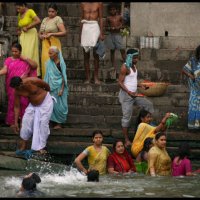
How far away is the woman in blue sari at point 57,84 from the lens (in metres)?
14.0

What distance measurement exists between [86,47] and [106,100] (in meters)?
1.15

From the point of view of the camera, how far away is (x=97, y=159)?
12766 millimetres

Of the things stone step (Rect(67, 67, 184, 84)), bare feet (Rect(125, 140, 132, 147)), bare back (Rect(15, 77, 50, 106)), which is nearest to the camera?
bare back (Rect(15, 77, 50, 106))

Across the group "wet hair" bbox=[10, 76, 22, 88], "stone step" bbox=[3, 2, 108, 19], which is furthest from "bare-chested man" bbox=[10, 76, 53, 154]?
"stone step" bbox=[3, 2, 108, 19]

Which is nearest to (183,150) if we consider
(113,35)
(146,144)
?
(146,144)

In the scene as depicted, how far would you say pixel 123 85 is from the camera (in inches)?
544

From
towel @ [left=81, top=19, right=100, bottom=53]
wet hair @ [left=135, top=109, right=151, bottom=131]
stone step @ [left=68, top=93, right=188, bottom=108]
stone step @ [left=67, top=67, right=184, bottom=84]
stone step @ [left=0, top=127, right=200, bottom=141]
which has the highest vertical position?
towel @ [left=81, top=19, right=100, bottom=53]

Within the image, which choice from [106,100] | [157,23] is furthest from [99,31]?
[157,23]

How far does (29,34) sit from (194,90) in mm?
3260

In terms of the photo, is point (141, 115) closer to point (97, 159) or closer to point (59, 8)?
point (97, 159)

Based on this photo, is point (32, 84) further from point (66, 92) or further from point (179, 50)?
point (179, 50)

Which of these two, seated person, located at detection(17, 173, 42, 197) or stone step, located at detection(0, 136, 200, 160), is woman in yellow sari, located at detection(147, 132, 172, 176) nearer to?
stone step, located at detection(0, 136, 200, 160)

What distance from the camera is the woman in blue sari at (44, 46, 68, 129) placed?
14.0 m

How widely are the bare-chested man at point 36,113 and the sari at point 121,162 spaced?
46.9 inches
